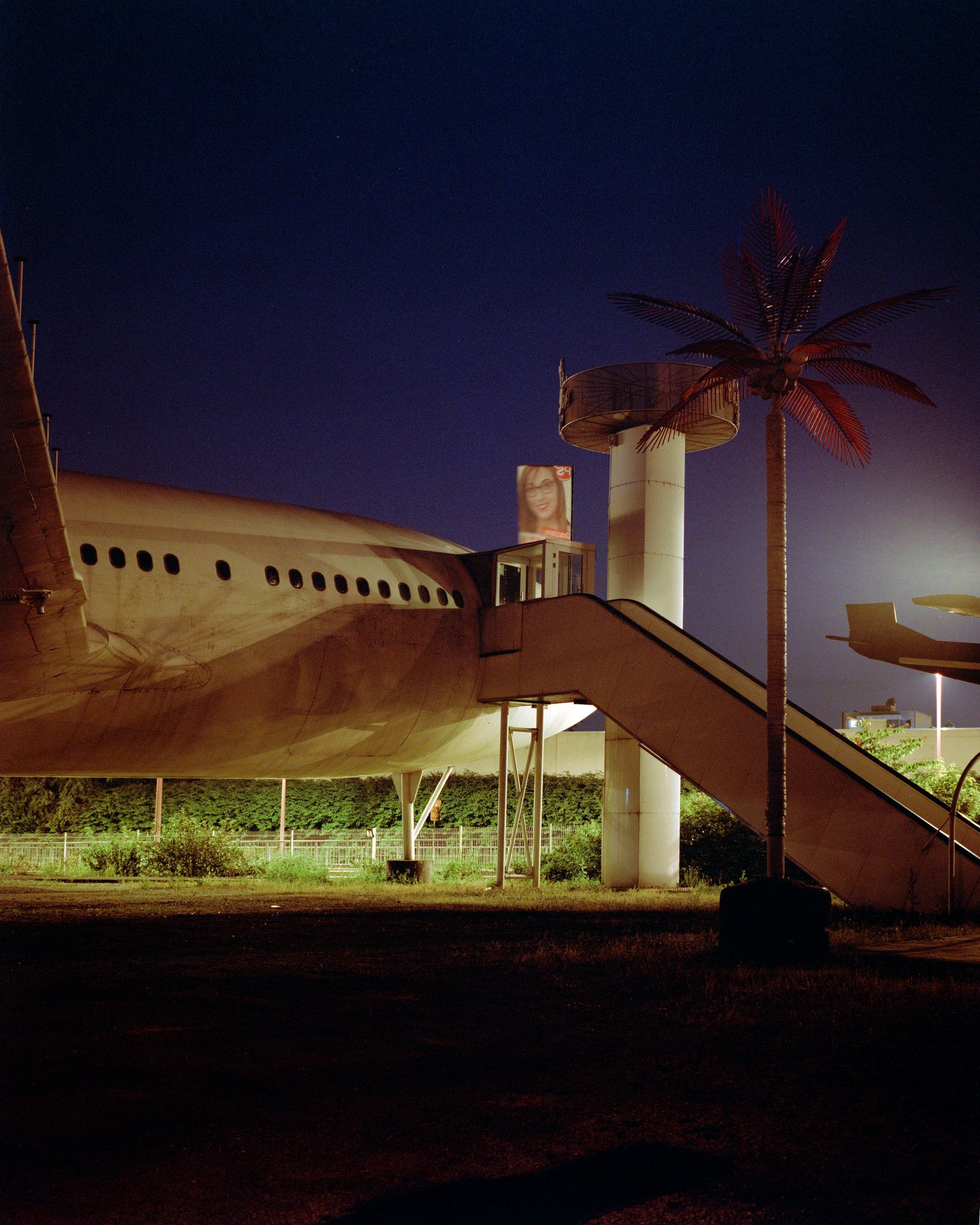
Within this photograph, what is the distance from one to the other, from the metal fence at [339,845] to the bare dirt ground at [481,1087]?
1058 inches

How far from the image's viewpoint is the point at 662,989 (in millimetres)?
11477

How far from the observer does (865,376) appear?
1756 cm

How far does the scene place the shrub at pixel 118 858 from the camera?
3516 centimetres

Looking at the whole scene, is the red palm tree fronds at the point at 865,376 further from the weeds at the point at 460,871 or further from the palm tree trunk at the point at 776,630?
the weeds at the point at 460,871

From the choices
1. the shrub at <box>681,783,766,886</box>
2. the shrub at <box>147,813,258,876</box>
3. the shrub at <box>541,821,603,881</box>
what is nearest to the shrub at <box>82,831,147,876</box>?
the shrub at <box>147,813,258,876</box>

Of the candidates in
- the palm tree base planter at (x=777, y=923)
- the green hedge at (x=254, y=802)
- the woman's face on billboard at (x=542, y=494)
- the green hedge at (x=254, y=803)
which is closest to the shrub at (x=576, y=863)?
the green hedge at (x=254, y=803)

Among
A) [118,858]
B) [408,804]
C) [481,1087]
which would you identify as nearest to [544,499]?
[408,804]

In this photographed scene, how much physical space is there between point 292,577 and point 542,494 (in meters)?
14.0

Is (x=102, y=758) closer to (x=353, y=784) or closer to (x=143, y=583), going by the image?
(x=143, y=583)

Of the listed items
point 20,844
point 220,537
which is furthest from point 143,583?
point 20,844

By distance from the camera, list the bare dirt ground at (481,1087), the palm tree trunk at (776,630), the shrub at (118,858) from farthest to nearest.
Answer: the shrub at (118,858)
the palm tree trunk at (776,630)
the bare dirt ground at (481,1087)

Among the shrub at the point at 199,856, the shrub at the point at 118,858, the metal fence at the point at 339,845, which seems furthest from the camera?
the metal fence at the point at 339,845

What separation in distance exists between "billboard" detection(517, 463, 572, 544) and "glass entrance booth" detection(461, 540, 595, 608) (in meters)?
6.21

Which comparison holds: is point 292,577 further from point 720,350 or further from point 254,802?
point 254,802
